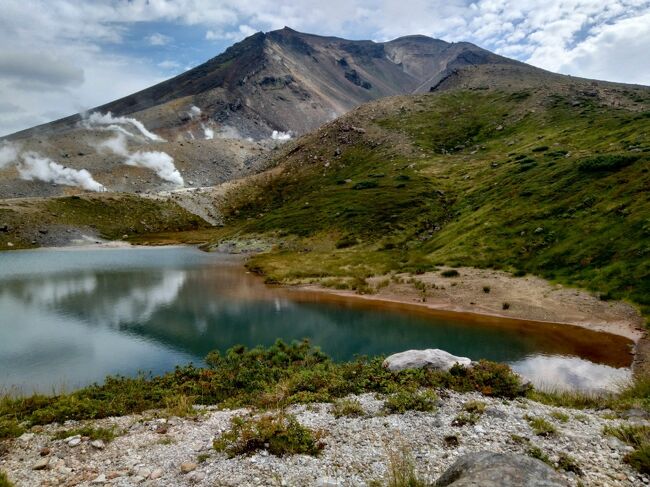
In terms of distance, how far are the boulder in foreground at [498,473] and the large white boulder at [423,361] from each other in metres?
10.9

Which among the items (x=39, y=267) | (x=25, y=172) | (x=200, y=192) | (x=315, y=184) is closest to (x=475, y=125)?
(x=315, y=184)

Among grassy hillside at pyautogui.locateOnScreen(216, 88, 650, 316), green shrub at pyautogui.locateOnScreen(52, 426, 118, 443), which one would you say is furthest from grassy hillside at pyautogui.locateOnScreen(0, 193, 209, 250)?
green shrub at pyautogui.locateOnScreen(52, 426, 118, 443)

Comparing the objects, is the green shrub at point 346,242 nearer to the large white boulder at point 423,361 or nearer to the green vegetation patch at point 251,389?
the green vegetation patch at point 251,389

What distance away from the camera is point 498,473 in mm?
9062

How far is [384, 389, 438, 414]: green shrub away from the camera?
1684 centimetres

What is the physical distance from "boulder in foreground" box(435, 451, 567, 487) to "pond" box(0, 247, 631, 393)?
17677 mm

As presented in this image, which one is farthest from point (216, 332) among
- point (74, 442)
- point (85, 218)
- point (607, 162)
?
point (85, 218)

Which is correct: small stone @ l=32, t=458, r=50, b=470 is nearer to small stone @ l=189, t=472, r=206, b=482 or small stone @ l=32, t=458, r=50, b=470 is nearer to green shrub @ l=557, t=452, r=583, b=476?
small stone @ l=189, t=472, r=206, b=482

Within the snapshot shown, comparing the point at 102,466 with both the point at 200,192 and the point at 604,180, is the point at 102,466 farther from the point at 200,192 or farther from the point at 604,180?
the point at 200,192

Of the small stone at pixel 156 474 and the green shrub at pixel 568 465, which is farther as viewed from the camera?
the small stone at pixel 156 474

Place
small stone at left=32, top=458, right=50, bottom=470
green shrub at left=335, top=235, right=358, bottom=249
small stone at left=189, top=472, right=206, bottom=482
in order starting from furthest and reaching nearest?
1. green shrub at left=335, top=235, right=358, bottom=249
2. small stone at left=32, top=458, right=50, bottom=470
3. small stone at left=189, top=472, right=206, bottom=482

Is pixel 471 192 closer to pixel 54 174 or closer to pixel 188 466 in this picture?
pixel 188 466

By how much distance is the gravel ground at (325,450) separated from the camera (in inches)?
485

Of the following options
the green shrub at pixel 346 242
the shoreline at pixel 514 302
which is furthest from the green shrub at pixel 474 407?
the green shrub at pixel 346 242
